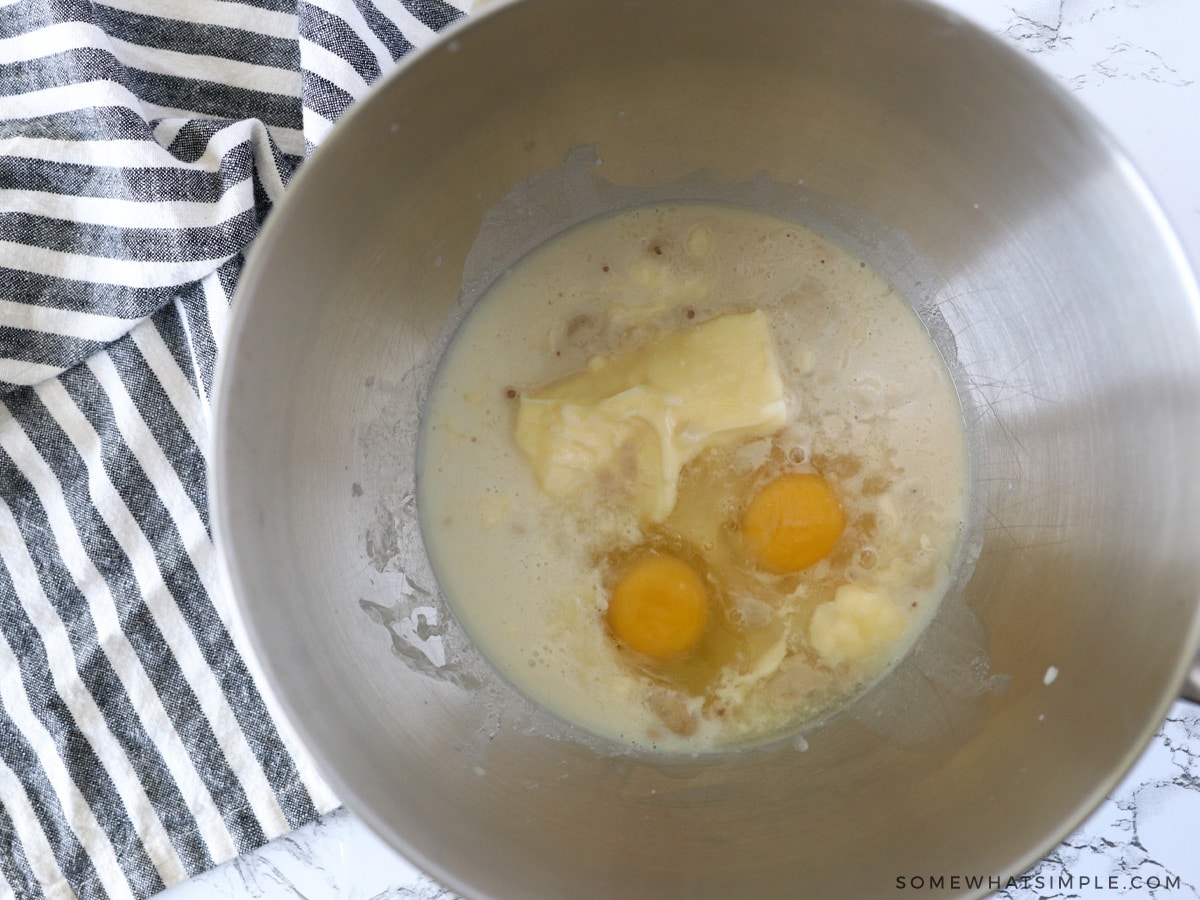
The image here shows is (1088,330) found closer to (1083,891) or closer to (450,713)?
(1083,891)

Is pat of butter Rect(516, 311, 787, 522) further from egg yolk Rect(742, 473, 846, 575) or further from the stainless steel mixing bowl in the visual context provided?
the stainless steel mixing bowl

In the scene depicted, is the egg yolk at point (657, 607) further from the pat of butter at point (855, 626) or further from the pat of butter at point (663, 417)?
the pat of butter at point (855, 626)

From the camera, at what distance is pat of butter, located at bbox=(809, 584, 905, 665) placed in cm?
149

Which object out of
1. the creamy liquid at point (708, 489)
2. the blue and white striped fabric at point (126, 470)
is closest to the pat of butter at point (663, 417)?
the creamy liquid at point (708, 489)

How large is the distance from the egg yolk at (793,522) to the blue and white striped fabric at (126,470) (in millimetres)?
803

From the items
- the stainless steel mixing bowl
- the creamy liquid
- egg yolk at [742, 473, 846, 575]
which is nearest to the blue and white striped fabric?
the stainless steel mixing bowl

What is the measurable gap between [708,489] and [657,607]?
0.22 meters

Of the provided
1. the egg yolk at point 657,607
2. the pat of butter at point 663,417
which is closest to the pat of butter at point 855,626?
the egg yolk at point 657,607

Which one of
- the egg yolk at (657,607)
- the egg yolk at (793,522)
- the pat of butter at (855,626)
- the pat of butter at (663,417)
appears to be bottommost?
the pat of butter at (855,626)

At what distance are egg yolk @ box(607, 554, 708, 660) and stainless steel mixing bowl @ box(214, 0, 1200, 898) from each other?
18cm

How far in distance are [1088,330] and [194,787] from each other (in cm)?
153

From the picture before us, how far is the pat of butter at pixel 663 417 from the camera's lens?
1.51m

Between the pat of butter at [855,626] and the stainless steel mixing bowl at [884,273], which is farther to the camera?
the pat of butter at [855,626]

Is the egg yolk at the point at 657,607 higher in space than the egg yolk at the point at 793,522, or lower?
lower
